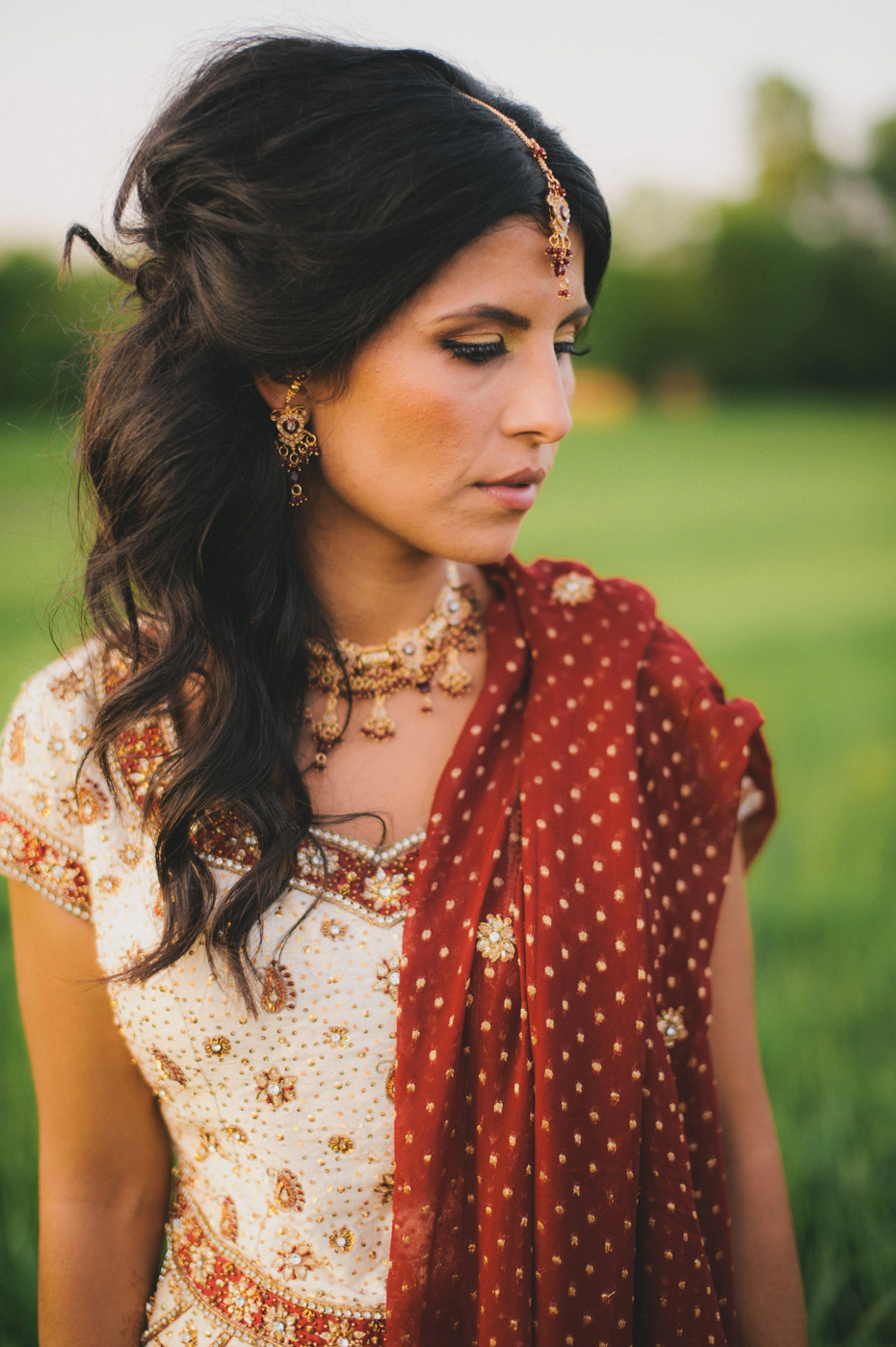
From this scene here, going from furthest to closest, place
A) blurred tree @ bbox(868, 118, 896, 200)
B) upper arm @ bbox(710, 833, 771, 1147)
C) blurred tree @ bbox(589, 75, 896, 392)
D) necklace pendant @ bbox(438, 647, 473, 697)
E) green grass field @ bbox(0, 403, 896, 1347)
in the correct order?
blurred tree @ bbox(868, 118, 896, 200)
blurred tree @ bbox(589, 75, 896, 392)
green grass field @ bbox(0, 403, 896, 1347)
necklace pendant @ bbox(438, 647, 473, 697)
upper arm @ bbox(710, 833, 771, 1147)

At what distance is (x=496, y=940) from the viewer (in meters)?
1.28

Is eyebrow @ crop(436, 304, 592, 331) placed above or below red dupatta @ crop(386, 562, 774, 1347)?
above

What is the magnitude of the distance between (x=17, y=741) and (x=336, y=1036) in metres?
0.60

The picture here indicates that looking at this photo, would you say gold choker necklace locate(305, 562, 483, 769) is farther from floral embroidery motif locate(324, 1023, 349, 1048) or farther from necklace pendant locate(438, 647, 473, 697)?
floral embroidery motif locate(324, 1023, 349, 1048)

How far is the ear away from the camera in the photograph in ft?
4.54

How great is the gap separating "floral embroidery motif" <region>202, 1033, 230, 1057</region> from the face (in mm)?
706

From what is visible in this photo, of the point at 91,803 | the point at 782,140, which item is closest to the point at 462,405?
the point at 91,803

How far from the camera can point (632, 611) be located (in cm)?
155

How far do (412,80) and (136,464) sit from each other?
0.62 meters

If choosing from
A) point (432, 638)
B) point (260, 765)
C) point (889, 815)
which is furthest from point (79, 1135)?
point (889, 815)

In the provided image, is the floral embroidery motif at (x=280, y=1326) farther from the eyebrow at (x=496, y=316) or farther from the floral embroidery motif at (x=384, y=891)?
the eyebrow at (x=496, y=316)

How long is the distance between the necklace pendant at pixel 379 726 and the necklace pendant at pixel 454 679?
0.35 feet

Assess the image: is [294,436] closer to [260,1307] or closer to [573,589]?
[573,589]

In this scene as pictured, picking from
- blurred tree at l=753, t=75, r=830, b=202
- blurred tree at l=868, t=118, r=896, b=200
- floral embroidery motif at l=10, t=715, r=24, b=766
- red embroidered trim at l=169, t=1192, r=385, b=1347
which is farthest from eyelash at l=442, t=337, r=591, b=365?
blurred tree at l=753, t=75, r=830, b=202
